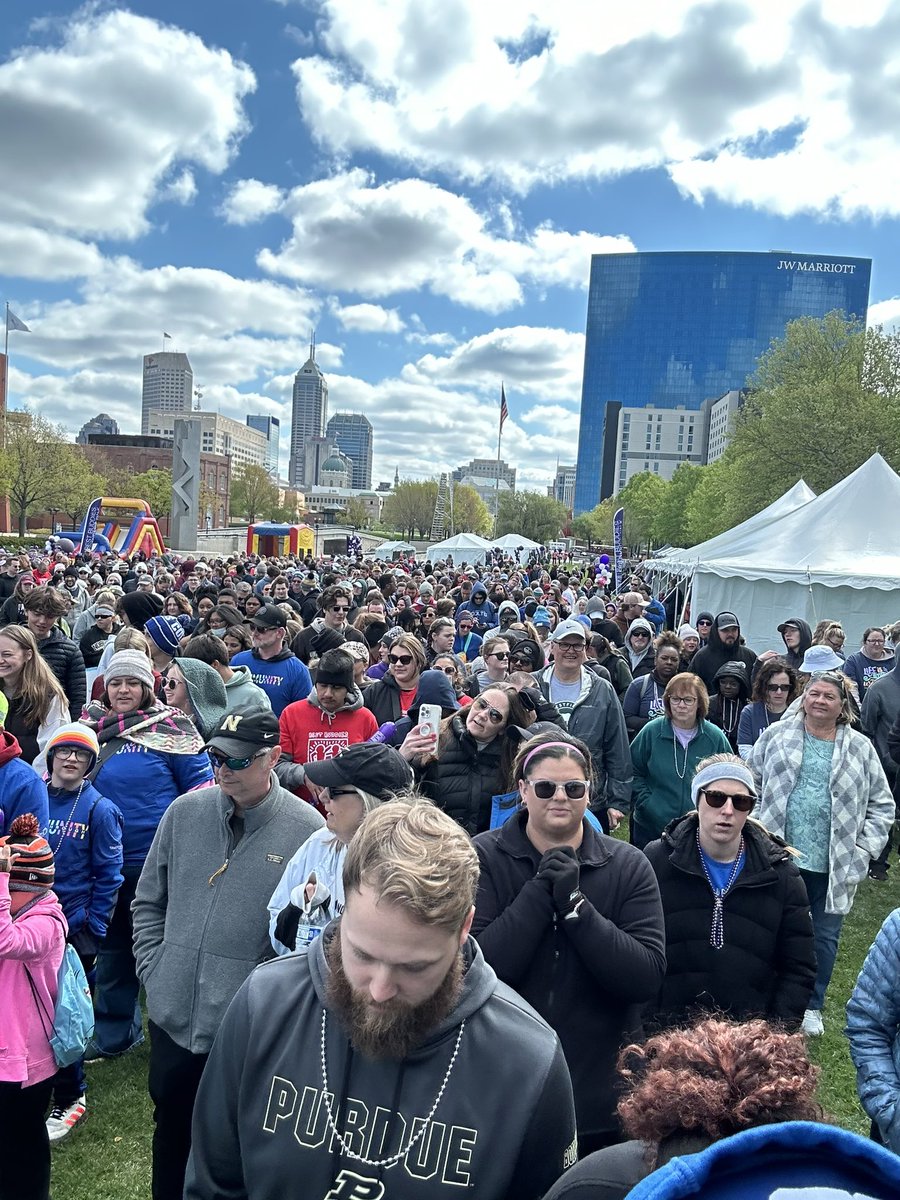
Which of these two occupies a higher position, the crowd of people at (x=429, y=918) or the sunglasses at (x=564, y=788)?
the sunglasses at (x=564, y=788)

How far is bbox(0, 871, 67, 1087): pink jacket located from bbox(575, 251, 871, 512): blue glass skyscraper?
154906 mm

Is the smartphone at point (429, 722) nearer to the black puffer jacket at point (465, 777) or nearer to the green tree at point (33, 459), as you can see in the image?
the black puffer jacket at point (465, 777)

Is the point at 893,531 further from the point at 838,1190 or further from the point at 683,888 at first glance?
the point at 838,1190

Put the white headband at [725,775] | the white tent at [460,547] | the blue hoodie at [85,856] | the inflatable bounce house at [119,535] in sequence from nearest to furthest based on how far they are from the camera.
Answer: the white headband at [725,775] → the blue hoodie at [85,856] → the inflatable bounce house at [119,535] → the white tent at [460,547]

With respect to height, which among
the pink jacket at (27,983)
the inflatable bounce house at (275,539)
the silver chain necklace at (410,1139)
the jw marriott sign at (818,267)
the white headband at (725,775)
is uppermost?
the jw marriott sign at (818,267)

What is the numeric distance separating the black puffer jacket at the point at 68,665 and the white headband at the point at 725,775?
18.6ft

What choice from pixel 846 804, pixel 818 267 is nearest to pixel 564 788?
pixel 846 804

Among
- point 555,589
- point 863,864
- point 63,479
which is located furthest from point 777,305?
point 863,864

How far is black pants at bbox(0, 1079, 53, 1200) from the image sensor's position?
2900 mm

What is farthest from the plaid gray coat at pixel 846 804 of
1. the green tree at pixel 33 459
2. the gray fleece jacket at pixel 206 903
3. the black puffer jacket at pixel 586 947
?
the green tree at pixel 33 459

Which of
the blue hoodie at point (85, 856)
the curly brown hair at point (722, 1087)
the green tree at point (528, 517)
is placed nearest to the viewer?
the curly brown hair at point (722, 1087)

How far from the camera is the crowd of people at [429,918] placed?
1633 mm

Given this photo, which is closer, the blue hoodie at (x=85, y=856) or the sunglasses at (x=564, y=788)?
the sunglasses at (x=564, y=788)

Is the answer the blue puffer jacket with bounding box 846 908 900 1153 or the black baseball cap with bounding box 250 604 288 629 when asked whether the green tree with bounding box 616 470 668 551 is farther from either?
the blue puffer jacket with bounding box 846 908 900 1153
